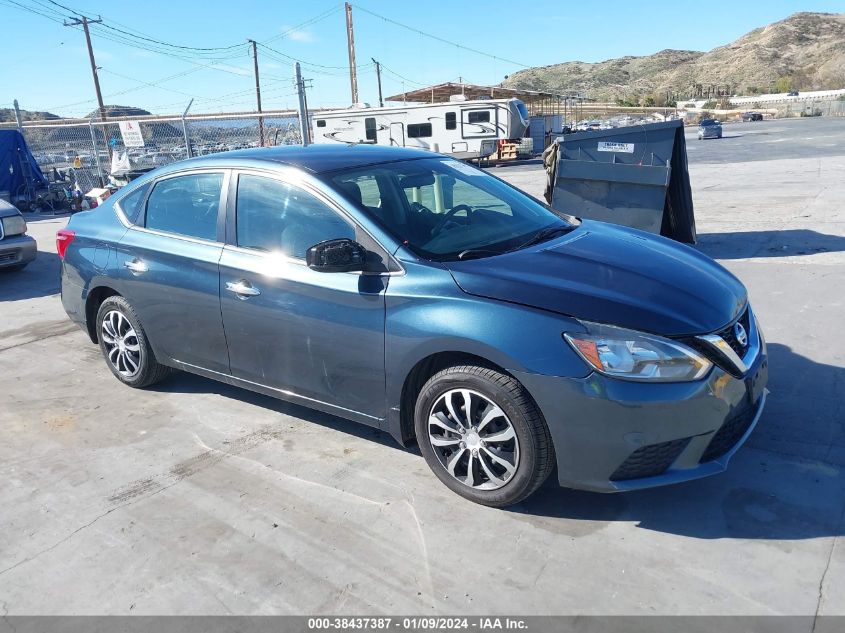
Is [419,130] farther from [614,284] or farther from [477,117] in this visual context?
[614,284]

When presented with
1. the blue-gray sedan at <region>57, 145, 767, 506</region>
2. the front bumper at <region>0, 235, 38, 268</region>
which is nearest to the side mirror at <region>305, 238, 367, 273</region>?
the blue-gray sedan at <region>57, 145, 767, 506</region>

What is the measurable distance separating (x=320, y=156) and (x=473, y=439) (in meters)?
2.03

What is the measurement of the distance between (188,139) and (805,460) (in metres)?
15.7

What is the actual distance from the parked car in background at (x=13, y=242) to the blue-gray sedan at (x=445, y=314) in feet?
16.1

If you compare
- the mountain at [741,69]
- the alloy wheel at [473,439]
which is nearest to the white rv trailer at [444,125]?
the alloy wheel at [473,439]

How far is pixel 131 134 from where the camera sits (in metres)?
17.0

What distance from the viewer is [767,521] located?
9.77 feet

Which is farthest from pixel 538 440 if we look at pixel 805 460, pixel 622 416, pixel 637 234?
pixel 637 234

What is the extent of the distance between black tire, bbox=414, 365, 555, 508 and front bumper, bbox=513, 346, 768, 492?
60mm

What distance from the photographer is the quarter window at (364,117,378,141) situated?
28156 millimetres

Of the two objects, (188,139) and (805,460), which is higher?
(188,139)

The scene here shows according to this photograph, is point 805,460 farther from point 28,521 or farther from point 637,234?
point 28,521

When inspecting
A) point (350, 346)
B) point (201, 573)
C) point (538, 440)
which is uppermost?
point (350, 346)

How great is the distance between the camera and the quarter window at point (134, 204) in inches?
187
